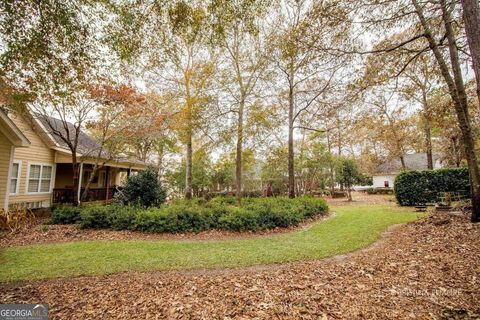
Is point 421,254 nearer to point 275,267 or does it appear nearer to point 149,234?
point 275,267

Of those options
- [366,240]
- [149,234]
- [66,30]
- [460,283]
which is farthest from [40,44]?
[366,240]

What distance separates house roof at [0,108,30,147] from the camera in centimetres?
903

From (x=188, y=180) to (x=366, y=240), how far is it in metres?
11.2

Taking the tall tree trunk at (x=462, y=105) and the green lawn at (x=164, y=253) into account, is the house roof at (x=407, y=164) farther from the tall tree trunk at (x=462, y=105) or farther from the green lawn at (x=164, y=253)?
the green lawn at (x=164, y=253)

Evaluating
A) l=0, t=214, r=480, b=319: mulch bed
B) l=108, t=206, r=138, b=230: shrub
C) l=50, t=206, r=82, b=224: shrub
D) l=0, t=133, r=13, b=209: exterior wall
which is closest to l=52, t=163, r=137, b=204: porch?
l=50, t=206, r=82, b=224: shrub

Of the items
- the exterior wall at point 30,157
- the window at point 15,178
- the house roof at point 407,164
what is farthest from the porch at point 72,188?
the house roof at point 407,164

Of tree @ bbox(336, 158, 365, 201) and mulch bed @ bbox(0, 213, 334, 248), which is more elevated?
tree @ bbox(336, 158, 365, 201)

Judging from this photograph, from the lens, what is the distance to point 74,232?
811 cm

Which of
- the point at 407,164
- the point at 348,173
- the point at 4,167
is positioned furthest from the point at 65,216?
the point at 407,164

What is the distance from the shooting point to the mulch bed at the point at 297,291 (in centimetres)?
278

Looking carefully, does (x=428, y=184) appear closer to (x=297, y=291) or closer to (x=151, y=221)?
(x=297, y=291)

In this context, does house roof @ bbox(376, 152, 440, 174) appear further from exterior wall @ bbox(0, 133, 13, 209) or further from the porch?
exterior wall @ bbox(0, 133, 13, 209)

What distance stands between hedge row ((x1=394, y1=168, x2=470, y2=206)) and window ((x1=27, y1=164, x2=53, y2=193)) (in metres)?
22.0

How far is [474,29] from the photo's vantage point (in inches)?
153
